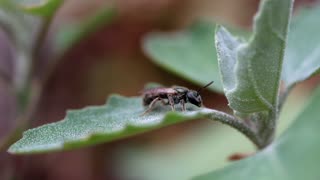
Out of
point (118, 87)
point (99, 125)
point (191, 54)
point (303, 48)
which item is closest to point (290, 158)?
point (99, 125)

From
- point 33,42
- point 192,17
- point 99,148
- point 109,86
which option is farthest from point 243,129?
point 192,17

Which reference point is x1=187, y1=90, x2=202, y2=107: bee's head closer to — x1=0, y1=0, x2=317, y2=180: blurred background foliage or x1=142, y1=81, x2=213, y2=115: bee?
x1=142, y1=81, x2=213, y2=115: bee

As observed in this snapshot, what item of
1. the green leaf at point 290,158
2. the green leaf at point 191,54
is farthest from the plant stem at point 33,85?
the green leaf at point 290,158

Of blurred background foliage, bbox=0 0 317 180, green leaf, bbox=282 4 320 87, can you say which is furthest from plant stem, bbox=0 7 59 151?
green leaf, bbox=282 4 320 87

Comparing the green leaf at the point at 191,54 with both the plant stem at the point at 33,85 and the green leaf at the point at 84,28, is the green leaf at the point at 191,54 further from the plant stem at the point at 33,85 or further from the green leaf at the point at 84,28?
the plant stem at the point at 33,85

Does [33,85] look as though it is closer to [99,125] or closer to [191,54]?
[191,54]
